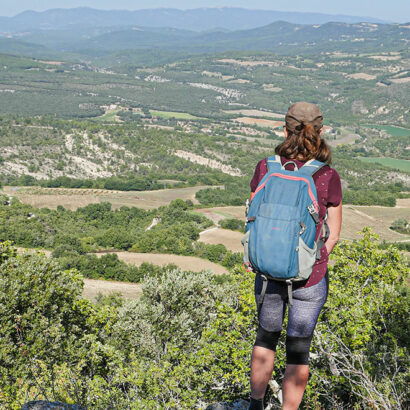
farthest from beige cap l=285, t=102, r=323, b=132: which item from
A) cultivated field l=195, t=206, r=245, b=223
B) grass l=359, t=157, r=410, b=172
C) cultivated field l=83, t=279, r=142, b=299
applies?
grass l=359, t=157, r=410, b=172

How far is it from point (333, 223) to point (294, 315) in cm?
103

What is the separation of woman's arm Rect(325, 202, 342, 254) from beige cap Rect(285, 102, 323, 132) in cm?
88

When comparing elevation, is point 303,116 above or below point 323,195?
above

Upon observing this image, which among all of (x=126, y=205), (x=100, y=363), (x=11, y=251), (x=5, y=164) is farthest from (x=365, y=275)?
(x=5, y=164)

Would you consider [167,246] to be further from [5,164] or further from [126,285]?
[5,164]

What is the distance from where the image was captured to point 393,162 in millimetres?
159750

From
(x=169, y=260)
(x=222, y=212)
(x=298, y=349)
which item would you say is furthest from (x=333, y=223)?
(x=222, y=212)

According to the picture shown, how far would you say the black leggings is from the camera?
4664mm

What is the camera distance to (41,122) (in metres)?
167

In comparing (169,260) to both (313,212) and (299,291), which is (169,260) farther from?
(313,212)

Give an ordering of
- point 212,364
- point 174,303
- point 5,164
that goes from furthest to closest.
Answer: point 5,164 → point 174,303 → point 212,364

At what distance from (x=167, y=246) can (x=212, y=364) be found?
4879cm

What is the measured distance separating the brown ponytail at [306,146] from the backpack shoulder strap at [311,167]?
0.31 ft

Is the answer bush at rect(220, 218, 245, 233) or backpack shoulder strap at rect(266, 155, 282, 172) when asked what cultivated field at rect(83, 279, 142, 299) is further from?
backpack shoulder strap at rect(266, 155, 282, 172)
